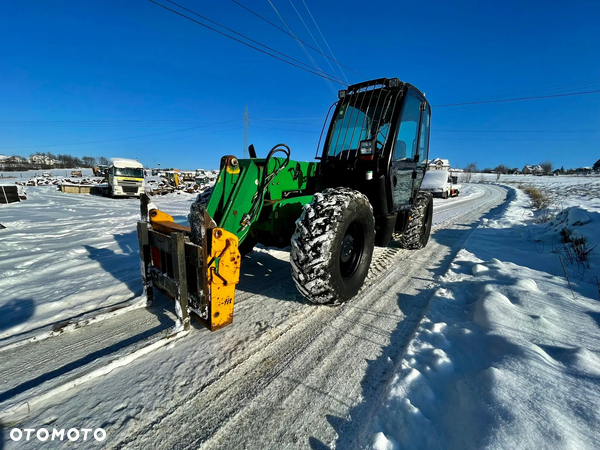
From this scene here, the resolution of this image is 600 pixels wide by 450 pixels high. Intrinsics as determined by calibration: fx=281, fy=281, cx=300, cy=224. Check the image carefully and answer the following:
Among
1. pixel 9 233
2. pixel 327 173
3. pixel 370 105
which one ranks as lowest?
pixel 9 233

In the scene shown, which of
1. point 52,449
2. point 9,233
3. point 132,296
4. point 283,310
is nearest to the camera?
point 52,449

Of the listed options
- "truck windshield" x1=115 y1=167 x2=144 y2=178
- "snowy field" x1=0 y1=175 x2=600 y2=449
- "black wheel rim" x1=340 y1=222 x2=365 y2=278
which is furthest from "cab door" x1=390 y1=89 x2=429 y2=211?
"truck windshield" x1=115 y1=167 x2=144 y2=178

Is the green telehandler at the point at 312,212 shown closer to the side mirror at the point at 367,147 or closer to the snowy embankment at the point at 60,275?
the side mirror at the point at 367,147

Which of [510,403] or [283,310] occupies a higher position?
[510,403]

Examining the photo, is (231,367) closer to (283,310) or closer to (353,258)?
(283,310)

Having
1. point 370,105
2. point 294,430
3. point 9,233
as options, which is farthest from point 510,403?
point 9,233

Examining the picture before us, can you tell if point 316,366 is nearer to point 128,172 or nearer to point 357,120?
point 357,120

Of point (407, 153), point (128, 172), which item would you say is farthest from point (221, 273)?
point (128, 172)

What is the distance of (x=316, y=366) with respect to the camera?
223 cm

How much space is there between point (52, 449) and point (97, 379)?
1.70ft

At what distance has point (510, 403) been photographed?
1613 mm

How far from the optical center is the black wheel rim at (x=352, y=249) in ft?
10.8

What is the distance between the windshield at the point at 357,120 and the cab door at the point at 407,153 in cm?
35

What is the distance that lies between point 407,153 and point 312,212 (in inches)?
108
